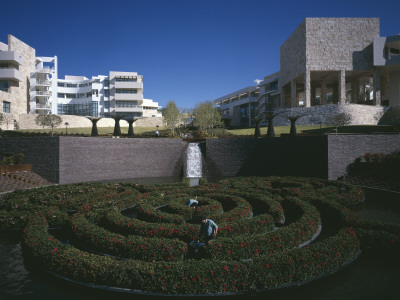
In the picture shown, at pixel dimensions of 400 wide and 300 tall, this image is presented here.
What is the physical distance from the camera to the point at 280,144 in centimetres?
3231

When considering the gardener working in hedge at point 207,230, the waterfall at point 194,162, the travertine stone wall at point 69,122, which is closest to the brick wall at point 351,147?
the waterfall at point 194,162

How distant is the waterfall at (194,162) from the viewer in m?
35.8

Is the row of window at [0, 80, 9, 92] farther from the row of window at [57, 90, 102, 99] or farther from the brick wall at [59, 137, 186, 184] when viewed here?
the brick wall at [59, 137, 186, 184]

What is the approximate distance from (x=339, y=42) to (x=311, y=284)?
5978 centimetres

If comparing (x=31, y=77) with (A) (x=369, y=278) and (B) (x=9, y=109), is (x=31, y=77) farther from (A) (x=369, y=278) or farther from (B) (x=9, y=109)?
(A) (x=369, y=278)

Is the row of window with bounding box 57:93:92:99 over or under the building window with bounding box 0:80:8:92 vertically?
over

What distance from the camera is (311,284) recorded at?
8602mm

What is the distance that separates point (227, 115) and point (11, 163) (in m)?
82.8

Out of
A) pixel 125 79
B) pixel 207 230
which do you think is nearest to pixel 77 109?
pixel 125 79

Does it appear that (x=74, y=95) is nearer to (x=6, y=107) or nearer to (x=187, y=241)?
(x=6, y=107)

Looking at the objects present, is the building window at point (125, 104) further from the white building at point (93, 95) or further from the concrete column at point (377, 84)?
the concrete column at point (377, 84)

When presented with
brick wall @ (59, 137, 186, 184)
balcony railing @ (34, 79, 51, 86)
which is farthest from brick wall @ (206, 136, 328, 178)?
balcony railing @ (34, 79, 51, 86)

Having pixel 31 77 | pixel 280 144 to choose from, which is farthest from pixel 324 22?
pixel 31 77

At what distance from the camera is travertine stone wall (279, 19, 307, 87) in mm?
58156
